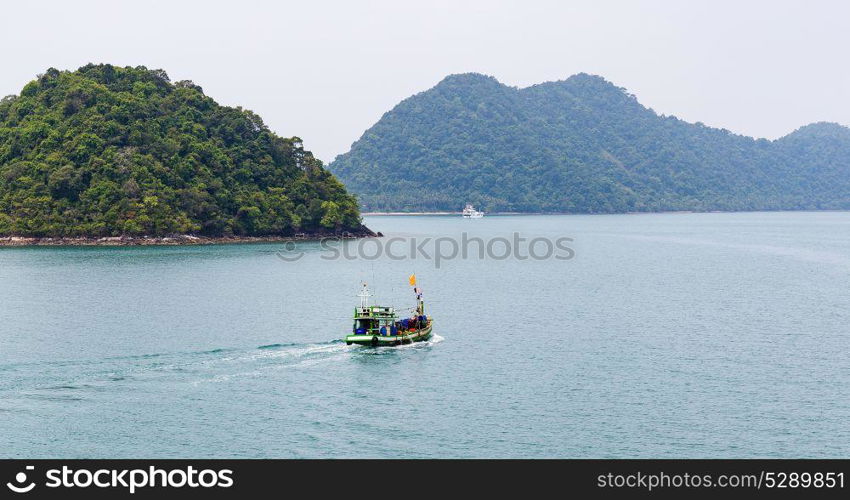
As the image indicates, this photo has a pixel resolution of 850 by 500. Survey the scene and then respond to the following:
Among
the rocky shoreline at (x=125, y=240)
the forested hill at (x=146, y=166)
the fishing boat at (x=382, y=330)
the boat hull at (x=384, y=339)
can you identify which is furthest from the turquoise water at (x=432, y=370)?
the forested hill at (x=146, y=166)

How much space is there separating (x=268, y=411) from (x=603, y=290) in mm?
54566

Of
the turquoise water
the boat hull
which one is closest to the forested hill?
the turquoise water

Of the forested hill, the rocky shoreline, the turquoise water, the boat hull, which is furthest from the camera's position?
the forested hill

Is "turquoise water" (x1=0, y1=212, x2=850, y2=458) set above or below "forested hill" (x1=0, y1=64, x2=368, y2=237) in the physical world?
below

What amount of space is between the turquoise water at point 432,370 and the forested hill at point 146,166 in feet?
163

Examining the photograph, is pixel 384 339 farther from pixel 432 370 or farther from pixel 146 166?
pixel 146 166

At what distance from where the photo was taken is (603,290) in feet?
285

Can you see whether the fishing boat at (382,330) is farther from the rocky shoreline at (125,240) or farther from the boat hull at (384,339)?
the rocky shoreline at (125,240)

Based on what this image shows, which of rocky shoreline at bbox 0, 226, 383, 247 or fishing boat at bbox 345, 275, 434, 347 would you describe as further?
rocky shoreline at bbox 0, 226, 383, 247

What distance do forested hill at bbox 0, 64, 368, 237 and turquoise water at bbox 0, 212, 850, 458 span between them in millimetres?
49806

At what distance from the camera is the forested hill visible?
13975 centimetres

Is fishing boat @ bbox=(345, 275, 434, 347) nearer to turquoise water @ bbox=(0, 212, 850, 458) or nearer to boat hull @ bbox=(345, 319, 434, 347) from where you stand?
boat hull @ bbox=(345, 319, 434, 347)

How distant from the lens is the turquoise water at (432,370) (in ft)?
120
